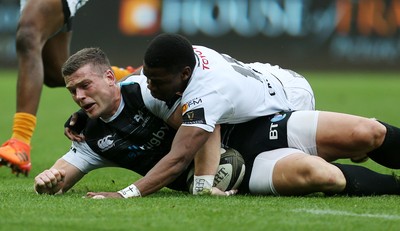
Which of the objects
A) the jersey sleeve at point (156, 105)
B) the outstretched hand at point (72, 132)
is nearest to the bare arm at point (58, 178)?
the outstretched hand at point (72, 132)

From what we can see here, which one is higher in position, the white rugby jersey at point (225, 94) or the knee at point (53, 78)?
the white rugby jersey at point (225, 94)

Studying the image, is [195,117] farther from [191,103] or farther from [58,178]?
[58,178]

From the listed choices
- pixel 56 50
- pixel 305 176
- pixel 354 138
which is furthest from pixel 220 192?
pixel 56 50

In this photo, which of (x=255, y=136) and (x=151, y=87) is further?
(x=255, y=136)

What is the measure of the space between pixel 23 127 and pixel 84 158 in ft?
4.94

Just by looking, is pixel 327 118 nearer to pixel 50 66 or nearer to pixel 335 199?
pixel 335 199

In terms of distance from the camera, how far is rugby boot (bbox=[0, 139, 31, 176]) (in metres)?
7.06

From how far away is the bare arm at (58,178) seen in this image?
18.7 feet

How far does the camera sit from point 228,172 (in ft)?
19.3

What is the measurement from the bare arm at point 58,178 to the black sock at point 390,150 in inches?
72.1

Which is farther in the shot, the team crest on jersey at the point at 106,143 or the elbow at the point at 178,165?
the team crest on jersey at the point at 106,143

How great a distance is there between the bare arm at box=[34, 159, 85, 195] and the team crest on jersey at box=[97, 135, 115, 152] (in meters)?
0.21

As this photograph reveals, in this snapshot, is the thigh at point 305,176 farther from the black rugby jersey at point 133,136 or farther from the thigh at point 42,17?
Answer: the thigh at point 42,17

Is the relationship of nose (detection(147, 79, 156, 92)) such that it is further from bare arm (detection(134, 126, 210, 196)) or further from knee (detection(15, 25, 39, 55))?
knee (detection(15, 25, 39, 55))
